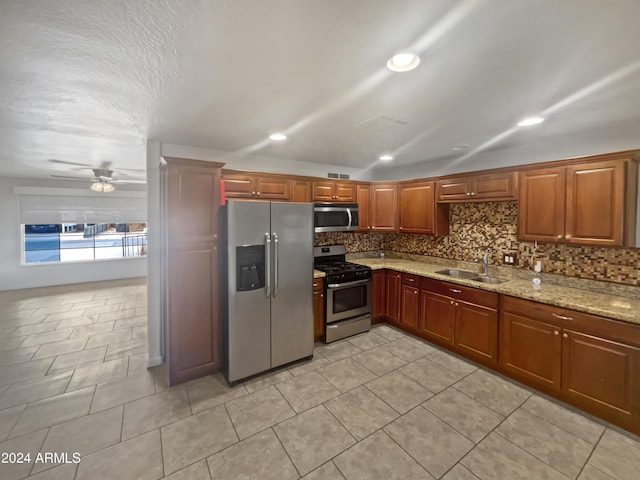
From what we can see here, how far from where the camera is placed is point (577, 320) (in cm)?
232

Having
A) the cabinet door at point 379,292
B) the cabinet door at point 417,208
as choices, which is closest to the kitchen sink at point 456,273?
the cabinet door at point 417,208

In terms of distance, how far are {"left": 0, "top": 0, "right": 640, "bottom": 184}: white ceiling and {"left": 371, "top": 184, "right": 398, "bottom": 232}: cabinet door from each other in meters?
1.47

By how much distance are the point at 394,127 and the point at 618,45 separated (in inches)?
Answer: 59.0

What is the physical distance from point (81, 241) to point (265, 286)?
22.9ft

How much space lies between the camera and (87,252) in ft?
23.5

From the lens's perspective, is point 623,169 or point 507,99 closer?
point 507,99

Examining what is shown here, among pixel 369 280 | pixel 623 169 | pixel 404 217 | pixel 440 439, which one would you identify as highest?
pixel 623 169

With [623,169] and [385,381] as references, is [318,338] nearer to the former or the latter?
[385,381]

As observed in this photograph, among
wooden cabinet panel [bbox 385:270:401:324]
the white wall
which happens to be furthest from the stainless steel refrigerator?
the white wall

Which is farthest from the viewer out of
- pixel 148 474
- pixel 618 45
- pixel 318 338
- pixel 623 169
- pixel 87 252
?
pixel 87 252

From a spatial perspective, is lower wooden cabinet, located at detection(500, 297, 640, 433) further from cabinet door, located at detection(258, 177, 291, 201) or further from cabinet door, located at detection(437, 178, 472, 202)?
cabinet door, located at detection(258, 177, 291, 201)

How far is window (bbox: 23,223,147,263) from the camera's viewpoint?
6.48m

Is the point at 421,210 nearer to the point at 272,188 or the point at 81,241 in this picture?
the point at 272,188

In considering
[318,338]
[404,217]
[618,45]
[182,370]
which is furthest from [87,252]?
[618,45]
